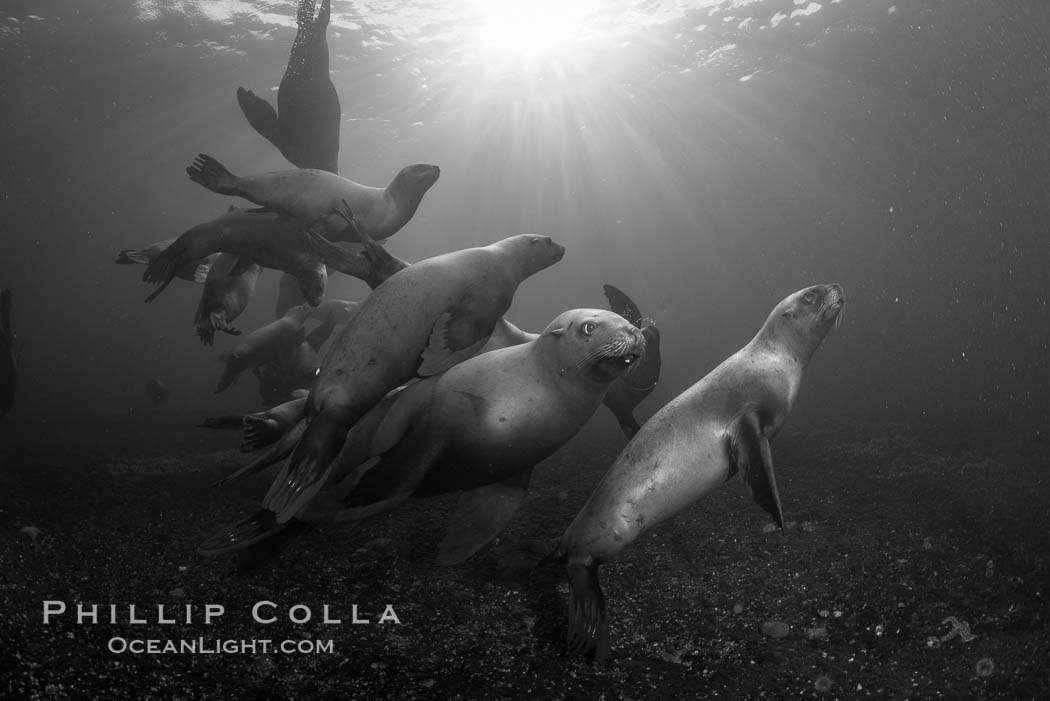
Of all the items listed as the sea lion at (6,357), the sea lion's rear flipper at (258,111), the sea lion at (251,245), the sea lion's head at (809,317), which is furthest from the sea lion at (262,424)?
the sea lion at (6,357)

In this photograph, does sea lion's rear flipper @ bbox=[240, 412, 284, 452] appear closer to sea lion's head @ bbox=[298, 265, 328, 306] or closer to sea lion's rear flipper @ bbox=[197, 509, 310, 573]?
sea lion's rear flipper @ bbox=[197, 509, 310, 573]

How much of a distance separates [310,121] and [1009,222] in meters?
51.9

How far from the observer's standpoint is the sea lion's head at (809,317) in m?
3.74

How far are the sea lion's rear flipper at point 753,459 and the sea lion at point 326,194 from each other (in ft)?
9.87

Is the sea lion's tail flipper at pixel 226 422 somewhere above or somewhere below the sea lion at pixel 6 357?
below

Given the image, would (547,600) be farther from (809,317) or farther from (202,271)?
(202,271)

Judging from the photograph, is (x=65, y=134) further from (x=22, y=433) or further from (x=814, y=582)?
(x=814, y=582)

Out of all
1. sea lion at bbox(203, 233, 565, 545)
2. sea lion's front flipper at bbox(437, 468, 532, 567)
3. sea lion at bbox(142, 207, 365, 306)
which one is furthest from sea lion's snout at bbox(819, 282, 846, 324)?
sea lion at bbox(142, 207, 365, 306)

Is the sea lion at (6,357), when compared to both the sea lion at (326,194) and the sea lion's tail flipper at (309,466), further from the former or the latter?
the sea lion's tail flipper at (309,466)

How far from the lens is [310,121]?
6.68 meters

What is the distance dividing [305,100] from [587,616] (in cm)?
654

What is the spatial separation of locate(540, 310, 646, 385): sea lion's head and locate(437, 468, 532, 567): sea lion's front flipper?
35.3 inches

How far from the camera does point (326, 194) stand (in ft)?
14.9

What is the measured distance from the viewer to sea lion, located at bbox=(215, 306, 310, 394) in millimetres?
6949
